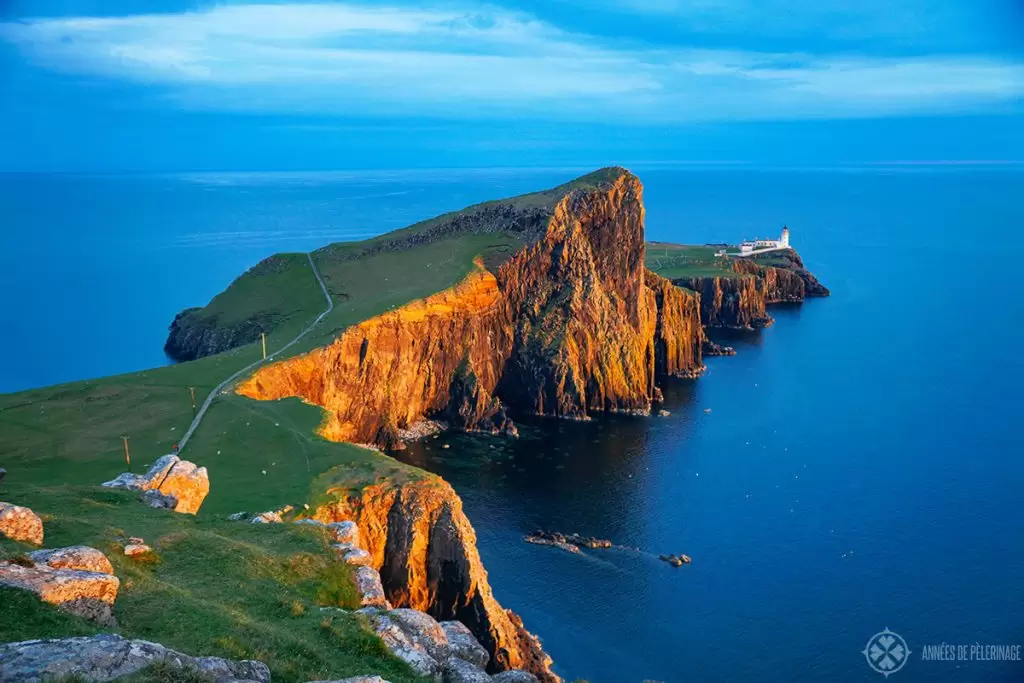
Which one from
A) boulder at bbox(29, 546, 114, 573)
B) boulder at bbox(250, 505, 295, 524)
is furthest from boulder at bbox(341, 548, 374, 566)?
boulder at bbox(29, 546, 114, 573)

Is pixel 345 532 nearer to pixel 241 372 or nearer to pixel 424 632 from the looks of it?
pixel 424 632

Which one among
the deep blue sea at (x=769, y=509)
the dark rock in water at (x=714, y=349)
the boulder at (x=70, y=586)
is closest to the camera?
the boulder at (x=70, y=586)

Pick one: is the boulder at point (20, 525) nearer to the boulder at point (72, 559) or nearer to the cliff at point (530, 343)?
the boulder at point (72, 559)

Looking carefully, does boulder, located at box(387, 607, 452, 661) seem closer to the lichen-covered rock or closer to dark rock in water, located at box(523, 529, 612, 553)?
the lichen-covered rock

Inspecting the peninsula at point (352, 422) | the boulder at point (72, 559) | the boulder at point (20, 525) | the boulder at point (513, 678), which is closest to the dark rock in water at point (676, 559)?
the peninsula at point (352, 422)

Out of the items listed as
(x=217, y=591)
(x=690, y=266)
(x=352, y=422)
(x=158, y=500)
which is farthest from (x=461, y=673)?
(x=690, y=266)

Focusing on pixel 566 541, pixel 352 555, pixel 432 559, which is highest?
pixel 352 555
